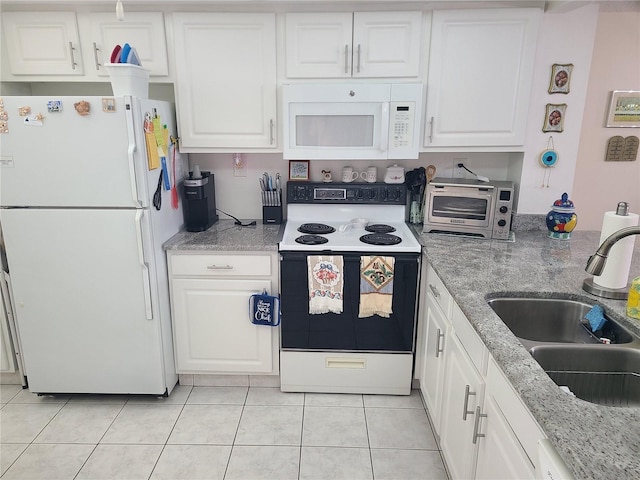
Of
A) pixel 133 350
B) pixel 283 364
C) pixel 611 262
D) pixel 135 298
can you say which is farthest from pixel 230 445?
pixel 611 262

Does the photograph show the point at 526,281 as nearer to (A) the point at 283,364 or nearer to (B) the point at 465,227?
(B) the point at 465,227

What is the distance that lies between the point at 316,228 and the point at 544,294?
129 centimetres

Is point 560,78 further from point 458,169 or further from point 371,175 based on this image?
point 371,175

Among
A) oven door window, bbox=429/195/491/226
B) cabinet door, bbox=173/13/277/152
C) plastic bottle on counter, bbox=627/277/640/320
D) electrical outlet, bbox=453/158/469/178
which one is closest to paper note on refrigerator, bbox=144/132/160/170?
cabinet door, bbox=173/13/277/152

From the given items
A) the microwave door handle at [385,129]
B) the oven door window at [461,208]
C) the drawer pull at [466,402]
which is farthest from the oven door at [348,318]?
the drawer pull at [466,402]

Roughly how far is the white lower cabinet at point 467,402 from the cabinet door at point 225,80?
1263mm

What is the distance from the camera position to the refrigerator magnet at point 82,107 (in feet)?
6.44

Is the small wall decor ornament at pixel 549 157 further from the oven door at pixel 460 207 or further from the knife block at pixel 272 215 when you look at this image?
the knife block at pixel 272 215

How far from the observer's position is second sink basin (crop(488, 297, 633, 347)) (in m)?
1.63

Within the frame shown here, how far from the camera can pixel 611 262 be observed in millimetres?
1580

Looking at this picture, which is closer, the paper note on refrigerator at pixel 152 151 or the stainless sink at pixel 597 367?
the stainless sink at pixel 597 367

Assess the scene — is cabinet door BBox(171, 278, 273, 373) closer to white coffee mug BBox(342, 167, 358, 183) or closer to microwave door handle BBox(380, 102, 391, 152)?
white coffee mug BBox(342, 167, 358, 183)

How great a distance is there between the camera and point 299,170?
272 centimetres

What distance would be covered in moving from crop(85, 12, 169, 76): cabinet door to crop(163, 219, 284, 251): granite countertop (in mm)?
A: 923
